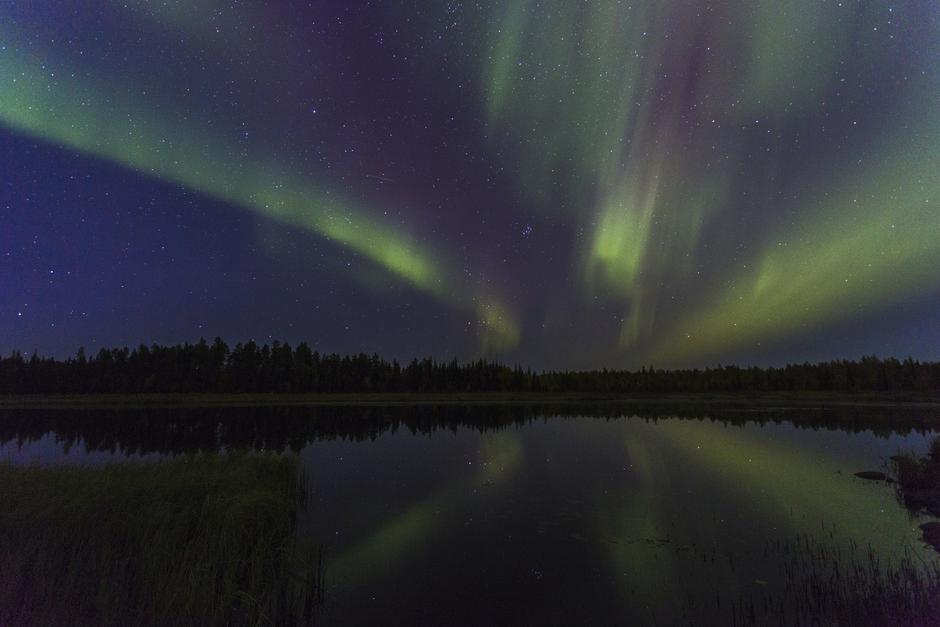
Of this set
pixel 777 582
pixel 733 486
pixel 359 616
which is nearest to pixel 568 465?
pixel 733 486

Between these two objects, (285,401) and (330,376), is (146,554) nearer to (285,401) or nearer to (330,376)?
(285,401)

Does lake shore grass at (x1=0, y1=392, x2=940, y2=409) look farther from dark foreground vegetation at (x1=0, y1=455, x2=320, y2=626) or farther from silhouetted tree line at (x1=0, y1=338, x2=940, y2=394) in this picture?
dark foreground vegetation at (x1=0, y1=455, x2=320, y2=626)

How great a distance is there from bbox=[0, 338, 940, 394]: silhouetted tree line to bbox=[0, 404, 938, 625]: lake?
105 meters

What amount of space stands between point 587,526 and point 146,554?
13186 millimetres

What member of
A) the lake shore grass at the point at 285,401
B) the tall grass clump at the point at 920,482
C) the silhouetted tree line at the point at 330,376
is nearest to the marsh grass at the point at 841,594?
the tall grass clump at the point at 920,482

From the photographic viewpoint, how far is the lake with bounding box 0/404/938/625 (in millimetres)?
11422

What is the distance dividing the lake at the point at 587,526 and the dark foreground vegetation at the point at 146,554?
1.33 metres

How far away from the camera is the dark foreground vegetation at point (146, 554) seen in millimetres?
8734

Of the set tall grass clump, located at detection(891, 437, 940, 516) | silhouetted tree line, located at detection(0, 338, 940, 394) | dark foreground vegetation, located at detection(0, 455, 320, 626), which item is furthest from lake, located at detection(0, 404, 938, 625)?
silhouetted tree line, located at detection(0, 338, 940, 394)

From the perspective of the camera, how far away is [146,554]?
10570mm

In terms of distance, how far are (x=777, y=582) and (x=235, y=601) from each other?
40.1ft

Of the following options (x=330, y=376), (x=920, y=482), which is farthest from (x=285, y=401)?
(x=920, y=482)

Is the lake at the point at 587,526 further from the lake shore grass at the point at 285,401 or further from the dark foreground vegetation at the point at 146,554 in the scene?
the lake shore grass at the point at 285,401

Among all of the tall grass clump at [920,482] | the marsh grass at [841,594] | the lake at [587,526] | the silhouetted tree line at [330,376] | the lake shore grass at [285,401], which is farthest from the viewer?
the silhouetted tree line at [330,376]
